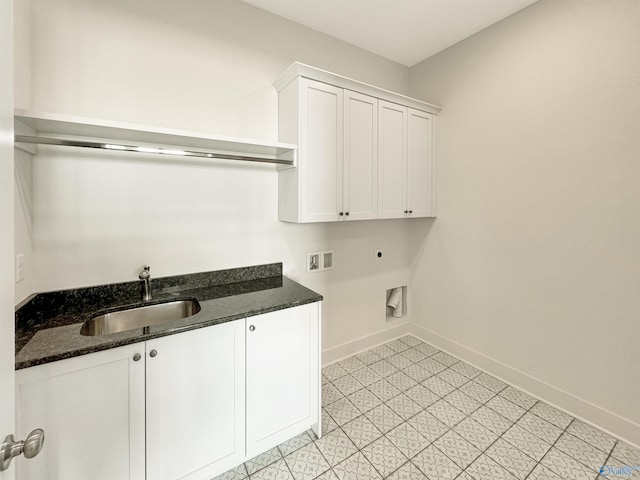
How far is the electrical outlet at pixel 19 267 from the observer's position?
1306 mm

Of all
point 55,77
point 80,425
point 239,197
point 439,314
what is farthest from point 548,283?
point 55,77

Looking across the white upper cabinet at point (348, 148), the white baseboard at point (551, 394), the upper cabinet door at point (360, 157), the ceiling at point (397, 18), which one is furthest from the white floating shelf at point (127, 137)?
the white baseboard at point (551, 394)

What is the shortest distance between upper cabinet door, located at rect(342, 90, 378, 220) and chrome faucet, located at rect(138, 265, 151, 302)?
1.37m

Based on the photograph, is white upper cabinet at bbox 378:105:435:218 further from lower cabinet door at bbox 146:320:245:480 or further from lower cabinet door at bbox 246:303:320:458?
lower cabinet door at bbox 146:320:245:480

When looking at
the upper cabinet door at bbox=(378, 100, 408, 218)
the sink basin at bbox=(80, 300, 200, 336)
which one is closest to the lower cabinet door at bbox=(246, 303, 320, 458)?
the sink basin at bbox=(80, 300, 200, 336)

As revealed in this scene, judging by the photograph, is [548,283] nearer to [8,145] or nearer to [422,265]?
[422,265]

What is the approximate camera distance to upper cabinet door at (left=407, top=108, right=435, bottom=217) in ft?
8.49

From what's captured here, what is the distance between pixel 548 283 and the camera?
2.09 metres

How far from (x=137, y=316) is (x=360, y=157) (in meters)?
1.87

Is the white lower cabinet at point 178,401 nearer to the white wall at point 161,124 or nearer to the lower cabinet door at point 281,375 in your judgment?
the lower cabinet door at point 281,375

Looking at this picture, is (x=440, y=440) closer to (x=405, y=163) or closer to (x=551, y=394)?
(x=551, y=394)

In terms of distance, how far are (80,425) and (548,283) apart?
9.35 feet

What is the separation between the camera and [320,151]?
2.04 m

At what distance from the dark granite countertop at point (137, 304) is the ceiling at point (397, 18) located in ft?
6.37
